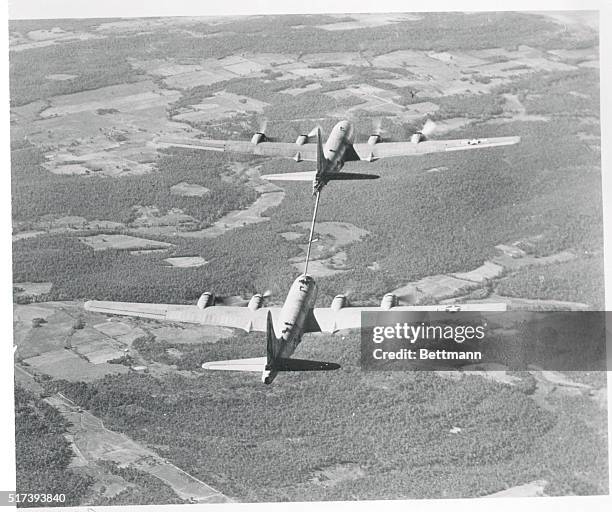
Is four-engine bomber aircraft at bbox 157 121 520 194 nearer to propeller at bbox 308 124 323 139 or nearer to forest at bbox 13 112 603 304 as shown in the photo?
propeller at bbox 308 124 323 139

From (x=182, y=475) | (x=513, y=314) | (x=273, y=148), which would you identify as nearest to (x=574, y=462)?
(x=513, y=314)

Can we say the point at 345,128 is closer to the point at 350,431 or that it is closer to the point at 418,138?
the point at 418,138

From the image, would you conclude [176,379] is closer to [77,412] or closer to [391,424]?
[77,412]

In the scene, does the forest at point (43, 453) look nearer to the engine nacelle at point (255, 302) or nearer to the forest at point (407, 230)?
the forest at point (407, 230)

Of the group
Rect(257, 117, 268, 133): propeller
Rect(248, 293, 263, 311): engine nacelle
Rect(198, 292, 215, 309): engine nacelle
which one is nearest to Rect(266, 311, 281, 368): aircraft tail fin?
Rect(248, 293, 263, 311): engine nacelle

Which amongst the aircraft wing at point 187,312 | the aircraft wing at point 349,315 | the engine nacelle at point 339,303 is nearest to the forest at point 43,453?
the aircraft wing at point 187,312
